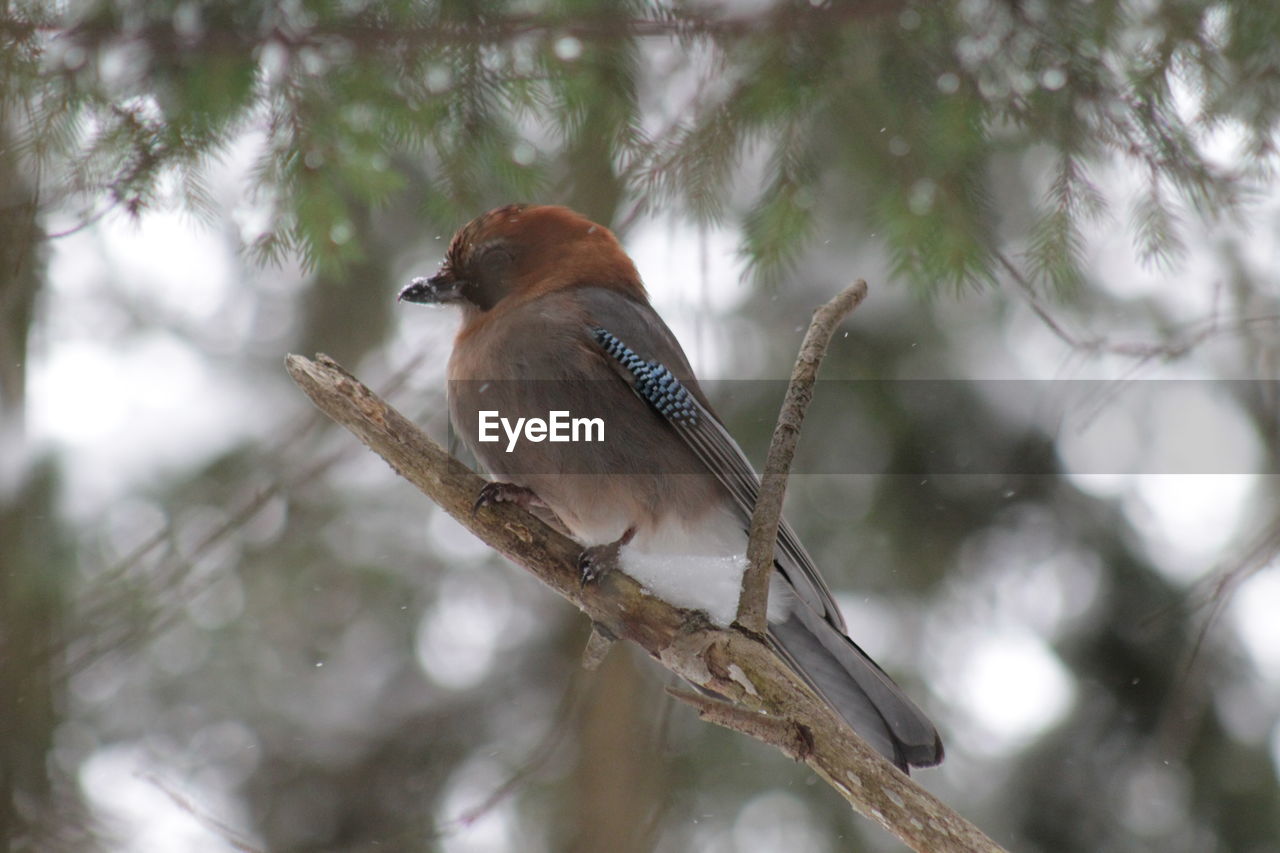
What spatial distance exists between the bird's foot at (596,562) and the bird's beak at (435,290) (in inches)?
36.3

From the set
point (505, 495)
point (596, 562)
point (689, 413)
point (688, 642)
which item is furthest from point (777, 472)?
point (505, 495)

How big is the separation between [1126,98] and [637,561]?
1708mm

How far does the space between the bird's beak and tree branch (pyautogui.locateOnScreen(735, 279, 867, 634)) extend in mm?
1194

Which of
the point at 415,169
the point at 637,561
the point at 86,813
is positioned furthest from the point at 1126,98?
the point at 86,813

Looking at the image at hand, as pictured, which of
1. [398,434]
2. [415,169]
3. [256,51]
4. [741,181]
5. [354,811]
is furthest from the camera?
[354,811]

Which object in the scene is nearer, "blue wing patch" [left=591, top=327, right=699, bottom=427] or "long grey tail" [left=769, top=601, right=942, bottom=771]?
"long grey tail" [left=769, top=601, right=942, bottom=771]

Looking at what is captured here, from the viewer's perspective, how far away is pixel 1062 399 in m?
3.51

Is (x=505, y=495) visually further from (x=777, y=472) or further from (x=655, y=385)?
(x=777, y=472)

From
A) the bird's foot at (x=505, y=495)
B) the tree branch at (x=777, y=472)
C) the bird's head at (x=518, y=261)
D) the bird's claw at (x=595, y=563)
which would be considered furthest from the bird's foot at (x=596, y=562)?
the bird's head at (x=518, y=261)

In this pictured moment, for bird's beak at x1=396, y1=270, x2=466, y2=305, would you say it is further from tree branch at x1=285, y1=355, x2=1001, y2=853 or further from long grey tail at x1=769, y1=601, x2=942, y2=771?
long grey tail at x1=769, y1=601, x2=942, y2=771

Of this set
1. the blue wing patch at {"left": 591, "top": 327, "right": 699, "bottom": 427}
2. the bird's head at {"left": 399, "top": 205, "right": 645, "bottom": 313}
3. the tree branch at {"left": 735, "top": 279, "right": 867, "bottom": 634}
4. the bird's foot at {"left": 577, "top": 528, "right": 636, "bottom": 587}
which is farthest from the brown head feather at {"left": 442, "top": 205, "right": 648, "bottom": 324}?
the tree branch at {"left": 735, "top": 279, "right": 867, "bottom": 634}

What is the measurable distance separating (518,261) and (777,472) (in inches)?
48.9

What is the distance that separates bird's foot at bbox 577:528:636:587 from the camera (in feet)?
8.36

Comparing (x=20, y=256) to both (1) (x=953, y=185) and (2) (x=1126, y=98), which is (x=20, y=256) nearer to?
(1) (x=953, y=185)
